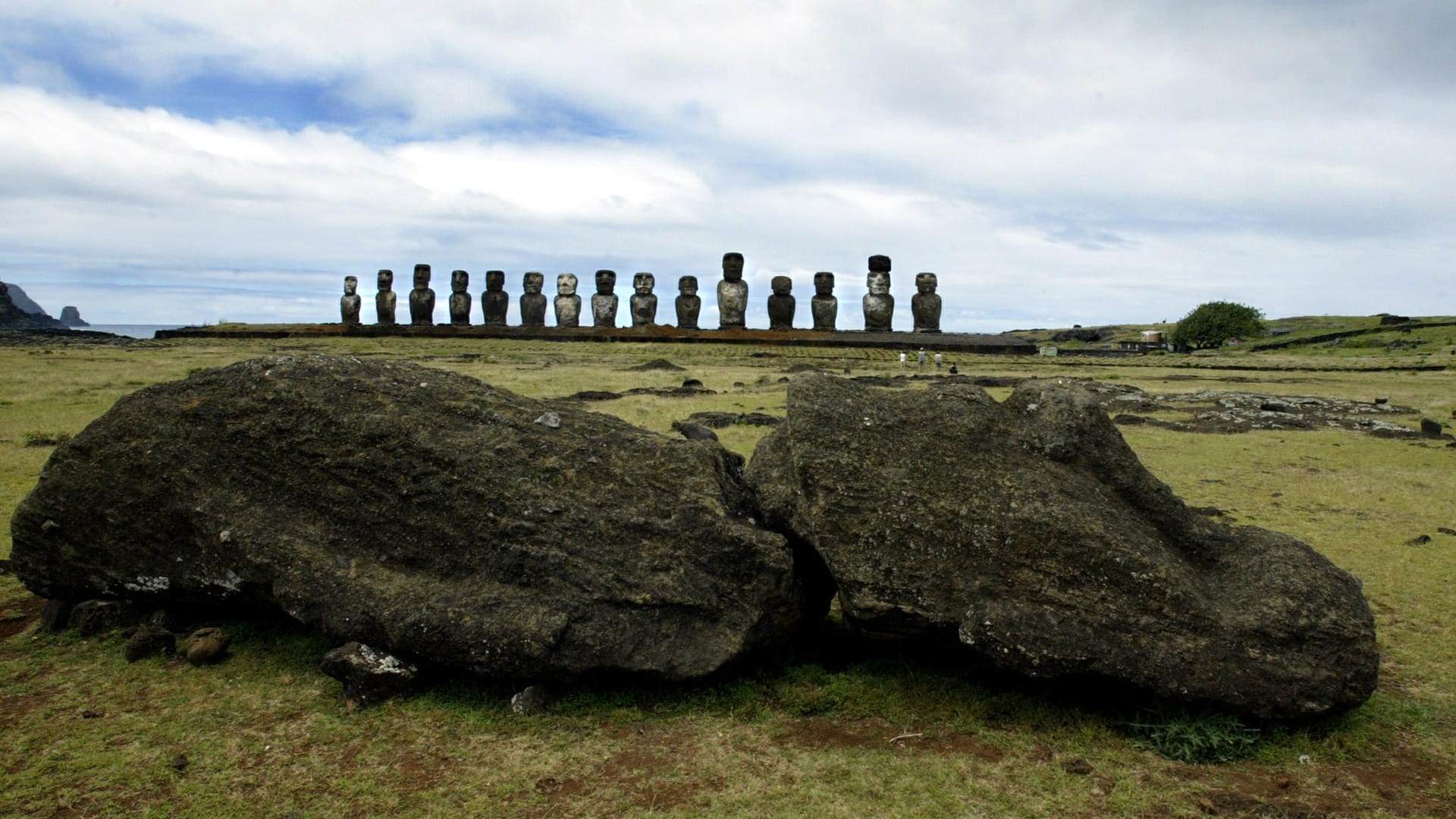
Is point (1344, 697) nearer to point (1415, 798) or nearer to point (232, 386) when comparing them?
point (1415, 798)

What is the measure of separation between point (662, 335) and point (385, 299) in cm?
1763

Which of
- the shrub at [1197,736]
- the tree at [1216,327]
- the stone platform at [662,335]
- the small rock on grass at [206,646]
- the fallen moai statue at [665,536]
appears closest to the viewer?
the shrub at [1197,736]

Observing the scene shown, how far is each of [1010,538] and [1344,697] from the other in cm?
200

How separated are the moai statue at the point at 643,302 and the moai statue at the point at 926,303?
1237 centimetres

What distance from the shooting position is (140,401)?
695 cm

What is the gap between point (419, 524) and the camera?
245 inches

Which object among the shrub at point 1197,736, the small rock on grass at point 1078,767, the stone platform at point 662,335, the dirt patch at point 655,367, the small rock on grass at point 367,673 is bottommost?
the small rock on grass at point 1078,767

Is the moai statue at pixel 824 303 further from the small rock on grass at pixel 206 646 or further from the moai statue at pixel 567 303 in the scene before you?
the small rock on grass at pixel 206 646

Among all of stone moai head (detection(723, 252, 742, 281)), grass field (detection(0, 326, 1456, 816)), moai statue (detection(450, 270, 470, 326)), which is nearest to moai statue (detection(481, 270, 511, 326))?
moai statue (detection(450, 270, 470, 326))

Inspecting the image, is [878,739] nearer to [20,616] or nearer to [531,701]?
[531,701]

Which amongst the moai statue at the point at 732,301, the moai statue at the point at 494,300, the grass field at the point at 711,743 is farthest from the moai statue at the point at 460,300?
the grass field at the point at 711,743

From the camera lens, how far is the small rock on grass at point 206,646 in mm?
6207

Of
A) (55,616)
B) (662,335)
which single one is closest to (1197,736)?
(55,616)

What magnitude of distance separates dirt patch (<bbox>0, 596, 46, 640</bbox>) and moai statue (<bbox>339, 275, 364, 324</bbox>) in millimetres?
45867
